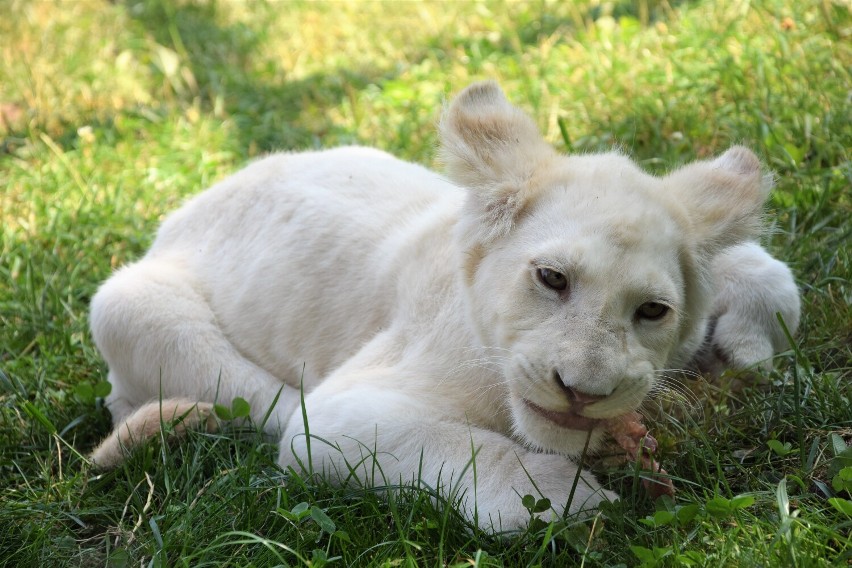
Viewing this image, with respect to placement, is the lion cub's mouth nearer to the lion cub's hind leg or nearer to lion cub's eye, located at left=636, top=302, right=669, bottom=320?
lion cub's eye, located at left=636, top=302, right=669, bottom=320

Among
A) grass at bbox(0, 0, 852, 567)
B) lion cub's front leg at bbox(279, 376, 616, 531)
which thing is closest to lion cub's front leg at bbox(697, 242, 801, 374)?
grass at bbox(0, 0, 852, 567)

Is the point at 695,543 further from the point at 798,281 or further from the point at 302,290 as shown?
the point at 302,290

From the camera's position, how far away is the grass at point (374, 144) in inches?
138

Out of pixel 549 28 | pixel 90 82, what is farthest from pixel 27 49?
pixel 549 28

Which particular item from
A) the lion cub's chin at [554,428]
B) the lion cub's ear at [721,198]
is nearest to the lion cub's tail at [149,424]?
the lion cub's chin at [554,428]

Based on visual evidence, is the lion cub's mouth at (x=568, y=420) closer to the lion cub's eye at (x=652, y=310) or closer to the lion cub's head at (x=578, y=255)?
the lion cub's head at (x=578, y=255)

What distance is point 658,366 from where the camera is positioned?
140 inches

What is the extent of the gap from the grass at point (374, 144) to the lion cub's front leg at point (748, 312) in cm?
13

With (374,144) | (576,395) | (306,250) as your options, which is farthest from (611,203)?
(374,144)

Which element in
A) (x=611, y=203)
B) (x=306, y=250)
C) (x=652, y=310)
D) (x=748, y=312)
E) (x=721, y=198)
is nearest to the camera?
(x=652, y=310)

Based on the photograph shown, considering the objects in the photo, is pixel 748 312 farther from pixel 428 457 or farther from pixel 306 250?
pixel 306 250

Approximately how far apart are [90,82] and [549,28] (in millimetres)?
4034

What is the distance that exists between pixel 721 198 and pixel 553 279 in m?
0.89

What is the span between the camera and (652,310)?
→ 346 centimetres
